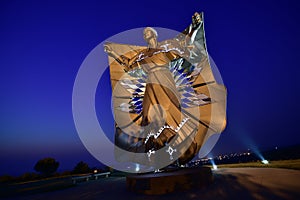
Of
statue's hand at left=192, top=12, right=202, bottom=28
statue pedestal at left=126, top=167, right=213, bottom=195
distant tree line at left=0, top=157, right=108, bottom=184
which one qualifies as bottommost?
statue pedestal at left=126, top=167, right=213, bottom=195

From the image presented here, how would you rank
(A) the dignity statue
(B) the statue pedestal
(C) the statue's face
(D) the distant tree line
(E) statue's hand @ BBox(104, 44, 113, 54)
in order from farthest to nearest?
(D) the distant tree line, (E) statue's hand @ BBox(104, 44, 113, 54), (C) the statue's face, (A) the dignity statue, (B) the statue pedestal

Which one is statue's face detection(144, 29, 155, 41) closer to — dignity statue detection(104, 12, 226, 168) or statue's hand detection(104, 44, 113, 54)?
dignity statue detection(104, 12, 226, 168)

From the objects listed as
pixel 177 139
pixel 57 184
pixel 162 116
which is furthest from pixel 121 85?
pixel 57 184

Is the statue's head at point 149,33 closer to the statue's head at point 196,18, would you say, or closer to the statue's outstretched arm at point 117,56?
the statue's outstretched arm at point 117,56

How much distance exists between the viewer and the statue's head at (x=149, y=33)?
10.6 m

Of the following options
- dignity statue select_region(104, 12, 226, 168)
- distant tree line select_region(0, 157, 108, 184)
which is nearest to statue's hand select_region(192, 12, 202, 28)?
dignity statue select_region(104, 12, 226, 168)

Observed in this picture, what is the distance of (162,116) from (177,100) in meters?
1.32

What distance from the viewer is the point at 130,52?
1150 centimetres

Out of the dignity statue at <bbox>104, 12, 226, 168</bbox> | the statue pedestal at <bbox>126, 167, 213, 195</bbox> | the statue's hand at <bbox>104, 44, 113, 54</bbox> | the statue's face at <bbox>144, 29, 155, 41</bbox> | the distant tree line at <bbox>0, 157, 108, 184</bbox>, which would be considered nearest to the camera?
the statue pedestal at <bbox>126, 167, 213, 195</bbox>

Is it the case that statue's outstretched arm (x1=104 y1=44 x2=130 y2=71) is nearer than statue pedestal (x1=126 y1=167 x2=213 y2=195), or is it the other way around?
statue pedestal (x1=126 y1=167 x2=213 y2=195)

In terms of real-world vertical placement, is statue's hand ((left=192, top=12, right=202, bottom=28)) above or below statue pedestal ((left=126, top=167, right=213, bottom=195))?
above

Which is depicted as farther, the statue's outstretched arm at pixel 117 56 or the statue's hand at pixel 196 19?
the statue's outstretched arm at pixel 117 56

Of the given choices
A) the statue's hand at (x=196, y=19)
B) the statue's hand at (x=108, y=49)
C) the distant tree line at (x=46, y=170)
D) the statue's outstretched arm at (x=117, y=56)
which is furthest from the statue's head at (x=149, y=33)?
the distant tree line at (x=46, y=170)

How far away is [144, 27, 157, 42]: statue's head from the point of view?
10.6m
